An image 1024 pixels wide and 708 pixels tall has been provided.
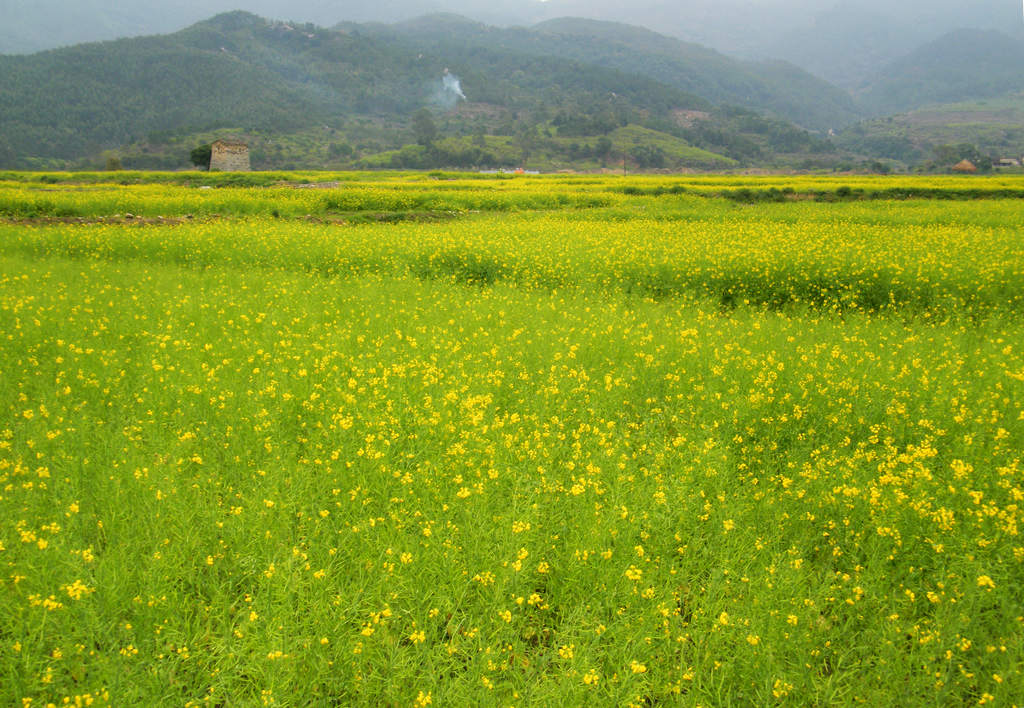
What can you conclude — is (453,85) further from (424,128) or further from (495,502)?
(495,502)

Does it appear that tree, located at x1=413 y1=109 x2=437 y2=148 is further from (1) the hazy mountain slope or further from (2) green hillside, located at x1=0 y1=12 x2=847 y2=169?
(1) the hazy mountain slope

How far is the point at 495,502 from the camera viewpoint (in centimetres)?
455

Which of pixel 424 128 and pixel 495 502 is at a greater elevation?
pixel 424 128

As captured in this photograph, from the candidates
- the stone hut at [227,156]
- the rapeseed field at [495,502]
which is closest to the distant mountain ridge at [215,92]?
the stone hut at [227,156]

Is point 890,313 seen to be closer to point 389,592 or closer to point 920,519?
point 920,519

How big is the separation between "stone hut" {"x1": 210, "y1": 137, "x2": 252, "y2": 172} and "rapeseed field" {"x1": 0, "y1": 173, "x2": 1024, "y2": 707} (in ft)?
198

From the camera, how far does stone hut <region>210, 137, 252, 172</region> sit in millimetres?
62562

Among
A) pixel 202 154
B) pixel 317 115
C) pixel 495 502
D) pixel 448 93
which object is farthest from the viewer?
pixel 448 93

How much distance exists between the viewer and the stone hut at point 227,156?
62562 mm

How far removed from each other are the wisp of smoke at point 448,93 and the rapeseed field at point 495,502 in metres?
188

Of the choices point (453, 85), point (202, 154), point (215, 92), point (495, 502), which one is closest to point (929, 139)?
point (453, 85)

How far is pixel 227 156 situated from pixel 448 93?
473 ft

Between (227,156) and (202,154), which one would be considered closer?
(227,156)

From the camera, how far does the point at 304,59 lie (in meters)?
194
